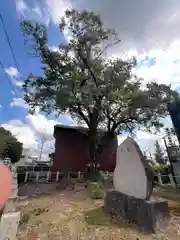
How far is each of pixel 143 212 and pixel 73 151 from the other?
10.7 metres

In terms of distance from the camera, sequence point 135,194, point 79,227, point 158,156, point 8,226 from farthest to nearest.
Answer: point 158,156
point 135,194
point 79,227
point 8,226

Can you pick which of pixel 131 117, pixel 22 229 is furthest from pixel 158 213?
pixel 131 117

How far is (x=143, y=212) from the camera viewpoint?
3.42 meters

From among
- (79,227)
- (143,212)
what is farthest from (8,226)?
(143,212)

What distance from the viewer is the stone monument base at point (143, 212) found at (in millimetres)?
3257

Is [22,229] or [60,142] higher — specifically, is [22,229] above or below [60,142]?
below

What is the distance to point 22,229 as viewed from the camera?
3.13m

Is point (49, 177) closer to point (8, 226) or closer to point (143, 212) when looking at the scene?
point (143, 212)

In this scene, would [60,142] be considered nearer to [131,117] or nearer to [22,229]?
[131,117]

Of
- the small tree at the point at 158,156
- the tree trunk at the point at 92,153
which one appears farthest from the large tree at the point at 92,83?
the small tree at the point at 158,156

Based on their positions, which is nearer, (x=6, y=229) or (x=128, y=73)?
(x=6, y=229)

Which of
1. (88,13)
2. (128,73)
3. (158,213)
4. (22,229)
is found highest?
(88,13)

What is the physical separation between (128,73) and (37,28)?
7.17 metres

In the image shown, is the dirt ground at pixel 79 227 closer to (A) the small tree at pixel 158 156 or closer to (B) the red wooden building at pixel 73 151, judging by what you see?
(B) the red wooden building at pixel 73 151
